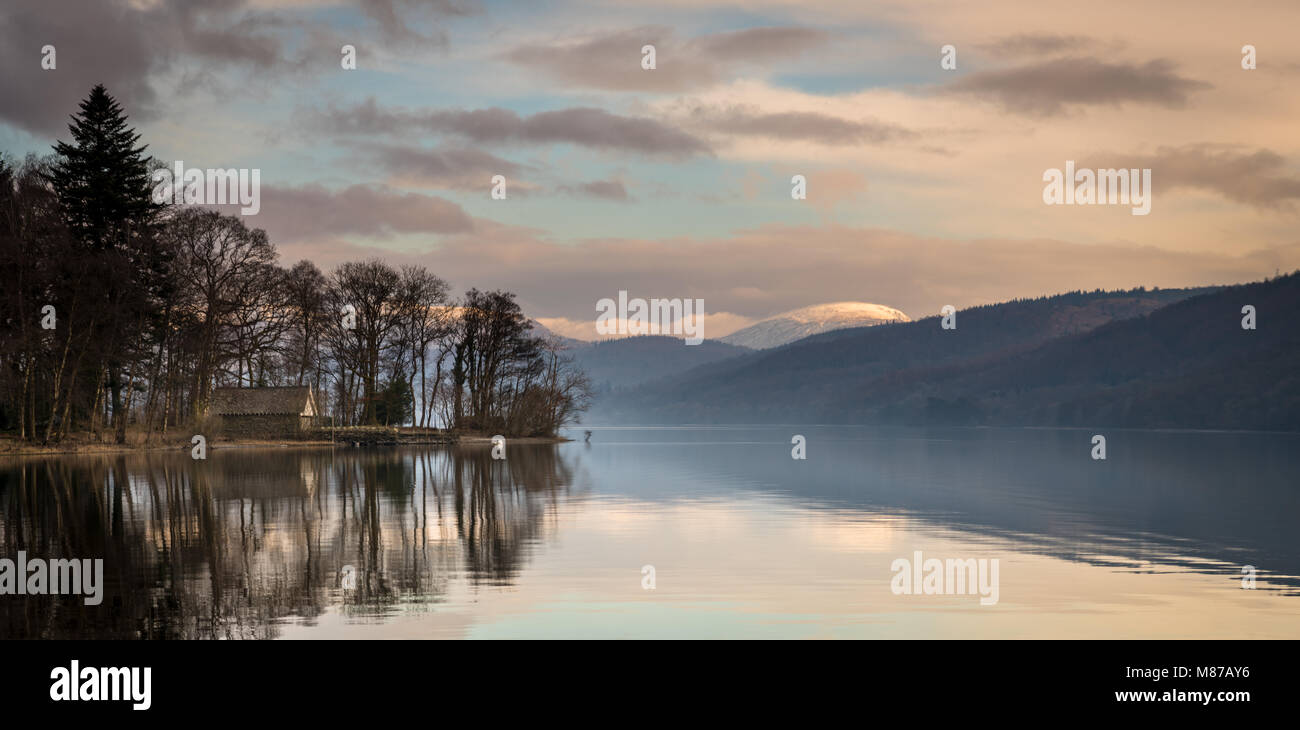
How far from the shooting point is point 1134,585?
64.3ft

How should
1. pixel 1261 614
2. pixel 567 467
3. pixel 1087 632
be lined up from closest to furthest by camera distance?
pixel 1087 632 → pixel 1261 614 → pixel 567 467

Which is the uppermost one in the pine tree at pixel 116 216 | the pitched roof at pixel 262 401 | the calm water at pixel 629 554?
the pine tree at pixel 116 216

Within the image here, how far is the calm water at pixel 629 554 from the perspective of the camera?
15.4 m

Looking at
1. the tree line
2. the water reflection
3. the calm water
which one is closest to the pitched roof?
the tree line

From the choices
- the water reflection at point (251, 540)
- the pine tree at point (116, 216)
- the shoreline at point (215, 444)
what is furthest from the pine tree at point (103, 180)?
the water reflection at point (251, 540)

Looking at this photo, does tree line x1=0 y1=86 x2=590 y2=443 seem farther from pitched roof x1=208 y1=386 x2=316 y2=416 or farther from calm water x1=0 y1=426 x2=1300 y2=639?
calm water x1=0 y1=426 x2=1300 y2=639

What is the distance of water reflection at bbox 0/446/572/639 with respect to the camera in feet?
50.6

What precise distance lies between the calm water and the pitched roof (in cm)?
4723

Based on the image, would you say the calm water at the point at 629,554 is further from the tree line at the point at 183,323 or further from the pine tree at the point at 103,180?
the pine tree at the point at 103,180

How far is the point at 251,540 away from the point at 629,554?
837 centimetres

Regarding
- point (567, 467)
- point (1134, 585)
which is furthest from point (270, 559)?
point (567, 467)

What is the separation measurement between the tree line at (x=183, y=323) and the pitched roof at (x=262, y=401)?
3.96ft
